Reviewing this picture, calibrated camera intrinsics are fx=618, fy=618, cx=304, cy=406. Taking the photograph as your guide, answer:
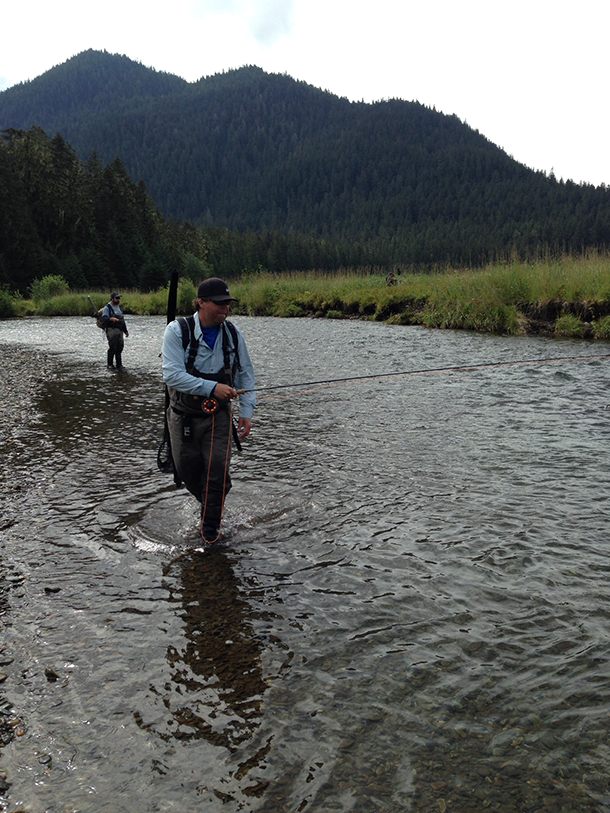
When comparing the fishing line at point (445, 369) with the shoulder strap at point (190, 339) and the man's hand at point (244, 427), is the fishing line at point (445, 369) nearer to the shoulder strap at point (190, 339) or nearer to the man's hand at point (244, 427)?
the man's hand at point (244, 427)

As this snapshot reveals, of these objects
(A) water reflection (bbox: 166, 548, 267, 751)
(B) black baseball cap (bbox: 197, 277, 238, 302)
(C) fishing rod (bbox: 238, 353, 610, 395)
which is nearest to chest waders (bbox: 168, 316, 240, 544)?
(B) black baseball cap (bbox: 197, 277, 238, 302)

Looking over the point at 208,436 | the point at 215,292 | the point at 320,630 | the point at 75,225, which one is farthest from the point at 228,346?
the point at 75,225

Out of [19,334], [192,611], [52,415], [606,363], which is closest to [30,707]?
[192,611]

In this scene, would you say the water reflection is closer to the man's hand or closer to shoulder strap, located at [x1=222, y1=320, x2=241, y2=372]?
the man's hand

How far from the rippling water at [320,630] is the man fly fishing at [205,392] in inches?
21.3

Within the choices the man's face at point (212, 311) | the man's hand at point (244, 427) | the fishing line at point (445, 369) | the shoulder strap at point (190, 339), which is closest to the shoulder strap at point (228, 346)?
the man's face at point (212, 311)

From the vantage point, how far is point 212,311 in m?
5.20

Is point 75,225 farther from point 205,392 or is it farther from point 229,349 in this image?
point 205,392

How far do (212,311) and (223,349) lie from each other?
0.39 m

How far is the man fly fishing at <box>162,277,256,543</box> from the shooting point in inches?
205

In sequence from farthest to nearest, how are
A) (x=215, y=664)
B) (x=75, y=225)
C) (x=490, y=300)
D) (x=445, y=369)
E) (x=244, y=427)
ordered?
(x=75, y=225) → (x=490, y=300) → (x=445, y=369) → (x=244, y=427) → (x=215, y=664)

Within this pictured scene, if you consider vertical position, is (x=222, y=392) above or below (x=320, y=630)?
above

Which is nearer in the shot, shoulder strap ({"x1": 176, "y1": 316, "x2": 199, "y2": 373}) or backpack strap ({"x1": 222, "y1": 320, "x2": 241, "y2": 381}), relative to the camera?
shoulder strap ({"x1": 176, "y1": 316, "x2": 199, "y2": 373})

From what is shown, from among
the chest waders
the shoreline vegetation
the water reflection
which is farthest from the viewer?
the shoreline vegetation
